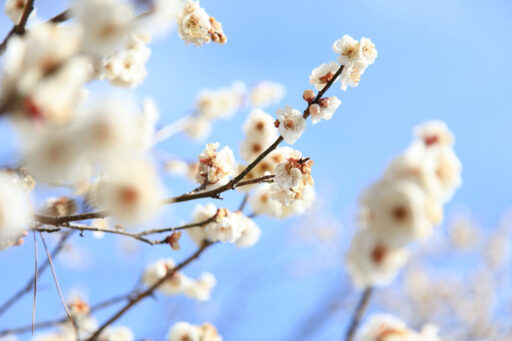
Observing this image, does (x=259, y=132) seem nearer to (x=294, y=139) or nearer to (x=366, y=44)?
(x=294, y=139)

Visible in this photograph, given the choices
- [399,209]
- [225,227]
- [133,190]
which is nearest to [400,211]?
[399,209]

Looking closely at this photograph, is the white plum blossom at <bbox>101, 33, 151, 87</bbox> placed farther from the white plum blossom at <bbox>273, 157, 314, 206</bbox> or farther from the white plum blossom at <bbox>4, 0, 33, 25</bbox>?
the white plum blossom at <bbox>273, 157, 314, 206</bbox>

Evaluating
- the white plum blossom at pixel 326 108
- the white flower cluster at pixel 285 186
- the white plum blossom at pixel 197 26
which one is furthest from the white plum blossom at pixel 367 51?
the white plum blossom at pixel 197 26

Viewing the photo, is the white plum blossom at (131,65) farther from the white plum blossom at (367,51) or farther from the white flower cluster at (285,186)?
the white plum blossom at (367,51)

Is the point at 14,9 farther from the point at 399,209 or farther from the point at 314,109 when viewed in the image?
the point at 399,209

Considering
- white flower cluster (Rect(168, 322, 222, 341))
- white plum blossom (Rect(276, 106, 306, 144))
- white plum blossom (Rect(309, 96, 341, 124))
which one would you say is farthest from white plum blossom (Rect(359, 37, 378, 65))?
white flower cluster (Rect(168, 322, 222, 341))

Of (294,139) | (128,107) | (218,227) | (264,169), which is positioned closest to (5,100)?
(128,107)
